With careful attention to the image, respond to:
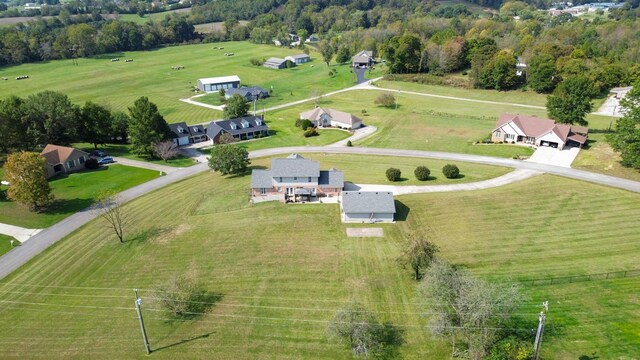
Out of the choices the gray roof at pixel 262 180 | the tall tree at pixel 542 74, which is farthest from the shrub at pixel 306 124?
the tall tree at pixel 542 74

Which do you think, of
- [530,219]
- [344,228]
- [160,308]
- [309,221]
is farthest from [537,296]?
[160,308]

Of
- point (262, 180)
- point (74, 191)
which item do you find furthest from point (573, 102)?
point (74, 191)

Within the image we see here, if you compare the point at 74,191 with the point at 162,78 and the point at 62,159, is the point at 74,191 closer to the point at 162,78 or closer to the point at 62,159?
the point at 62,159

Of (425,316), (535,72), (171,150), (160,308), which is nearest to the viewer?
(425,316)

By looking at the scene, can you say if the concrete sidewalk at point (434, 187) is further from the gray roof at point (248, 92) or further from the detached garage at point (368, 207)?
the gray roof at point (248, 92)

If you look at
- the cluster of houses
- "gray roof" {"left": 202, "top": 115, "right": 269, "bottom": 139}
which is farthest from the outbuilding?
the cluster of houses

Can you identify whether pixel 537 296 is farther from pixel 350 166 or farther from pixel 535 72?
pixel 535 72

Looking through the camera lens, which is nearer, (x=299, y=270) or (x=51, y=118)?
(x=299, y=270)
